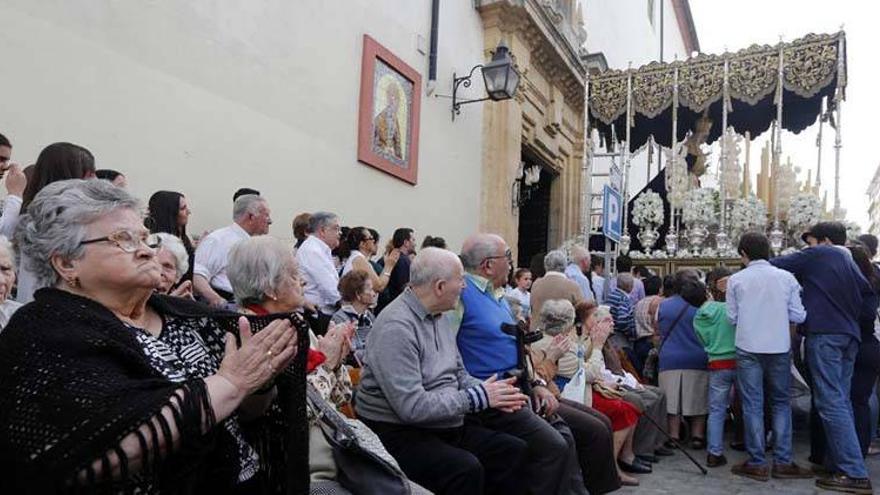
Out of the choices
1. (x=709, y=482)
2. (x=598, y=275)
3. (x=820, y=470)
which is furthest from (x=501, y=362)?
(x=598, y=275)

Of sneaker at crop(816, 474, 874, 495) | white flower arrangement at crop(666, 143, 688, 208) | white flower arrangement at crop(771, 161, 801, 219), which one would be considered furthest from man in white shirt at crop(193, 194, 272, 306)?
white flower arrangement at crop(771, 161, 801, 219)

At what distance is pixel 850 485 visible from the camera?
4699 mm

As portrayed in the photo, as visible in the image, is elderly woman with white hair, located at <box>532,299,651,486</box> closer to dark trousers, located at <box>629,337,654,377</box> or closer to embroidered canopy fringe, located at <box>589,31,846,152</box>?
dark trousers, located at <box>629,337,654,377</box>

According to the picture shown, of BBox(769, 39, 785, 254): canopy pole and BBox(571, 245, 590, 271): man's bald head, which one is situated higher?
BBox(769, 39, 785, 254): canopy pole

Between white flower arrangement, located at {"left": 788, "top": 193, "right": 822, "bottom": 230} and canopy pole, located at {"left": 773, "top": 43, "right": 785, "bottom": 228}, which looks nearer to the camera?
white flower arrangement, located at {"left": 788, "top": 193, "right": 822, "bottom": 230}

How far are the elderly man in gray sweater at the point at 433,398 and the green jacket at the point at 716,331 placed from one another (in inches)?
111

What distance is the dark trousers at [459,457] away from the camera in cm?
290

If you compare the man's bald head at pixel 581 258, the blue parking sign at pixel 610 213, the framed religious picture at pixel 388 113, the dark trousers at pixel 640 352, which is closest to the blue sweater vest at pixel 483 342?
the blue parking sign at pixel 610 213

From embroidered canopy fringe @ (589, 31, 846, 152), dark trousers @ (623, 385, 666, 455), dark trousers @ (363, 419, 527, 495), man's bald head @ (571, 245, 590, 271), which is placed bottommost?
dark trousers @ (623, 385, 666, 455)

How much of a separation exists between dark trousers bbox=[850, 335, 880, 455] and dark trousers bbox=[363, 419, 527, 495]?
3406 millimetres

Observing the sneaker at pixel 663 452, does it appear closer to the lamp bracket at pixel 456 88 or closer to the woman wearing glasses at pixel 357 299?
the woman wearing glasses at pixel 357 299

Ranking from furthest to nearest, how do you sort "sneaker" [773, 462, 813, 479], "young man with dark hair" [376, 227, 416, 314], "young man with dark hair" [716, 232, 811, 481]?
1. "young man with dark hair" [376, 227, 416, 314]
2. "sneaker" [773, 462, 813, 479]
3. "young man with dark hair" [716, 232, 811, 481]

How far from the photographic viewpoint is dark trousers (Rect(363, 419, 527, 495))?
9.53ft

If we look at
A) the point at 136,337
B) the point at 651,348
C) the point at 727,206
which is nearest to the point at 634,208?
the point at 727,206
